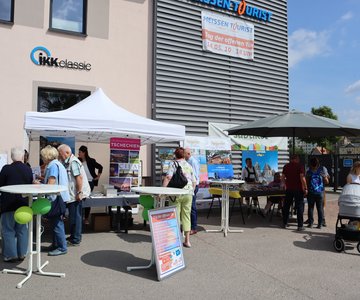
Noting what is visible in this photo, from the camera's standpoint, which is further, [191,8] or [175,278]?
[191,8]

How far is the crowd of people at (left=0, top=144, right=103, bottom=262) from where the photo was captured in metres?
5.00

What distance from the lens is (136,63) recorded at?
10844 mm

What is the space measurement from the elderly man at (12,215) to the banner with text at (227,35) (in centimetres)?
845

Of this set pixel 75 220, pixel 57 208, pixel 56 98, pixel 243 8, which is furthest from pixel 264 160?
pixel 57 208

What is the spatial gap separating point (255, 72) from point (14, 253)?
10.9m

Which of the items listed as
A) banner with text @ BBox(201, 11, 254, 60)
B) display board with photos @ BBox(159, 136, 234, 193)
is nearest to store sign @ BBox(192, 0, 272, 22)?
banner with text @ BBox(201, 11, 254, 60)

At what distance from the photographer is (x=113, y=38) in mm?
10516

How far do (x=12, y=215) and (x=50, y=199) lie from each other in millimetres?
535

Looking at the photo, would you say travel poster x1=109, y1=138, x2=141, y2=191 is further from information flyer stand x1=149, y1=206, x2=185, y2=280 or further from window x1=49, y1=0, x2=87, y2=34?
window x1=49, y1=0, x2=87, y2=34

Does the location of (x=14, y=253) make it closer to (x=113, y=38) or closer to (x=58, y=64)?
(x=58, y=64)

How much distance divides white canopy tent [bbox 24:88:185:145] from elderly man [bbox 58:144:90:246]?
0.95 meters

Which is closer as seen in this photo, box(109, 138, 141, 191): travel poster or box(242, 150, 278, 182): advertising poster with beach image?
box(109, 138, 141, 191): travel poster

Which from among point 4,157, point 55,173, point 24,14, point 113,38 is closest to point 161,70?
point 113,38

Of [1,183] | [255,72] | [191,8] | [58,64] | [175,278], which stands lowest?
[175,278]
